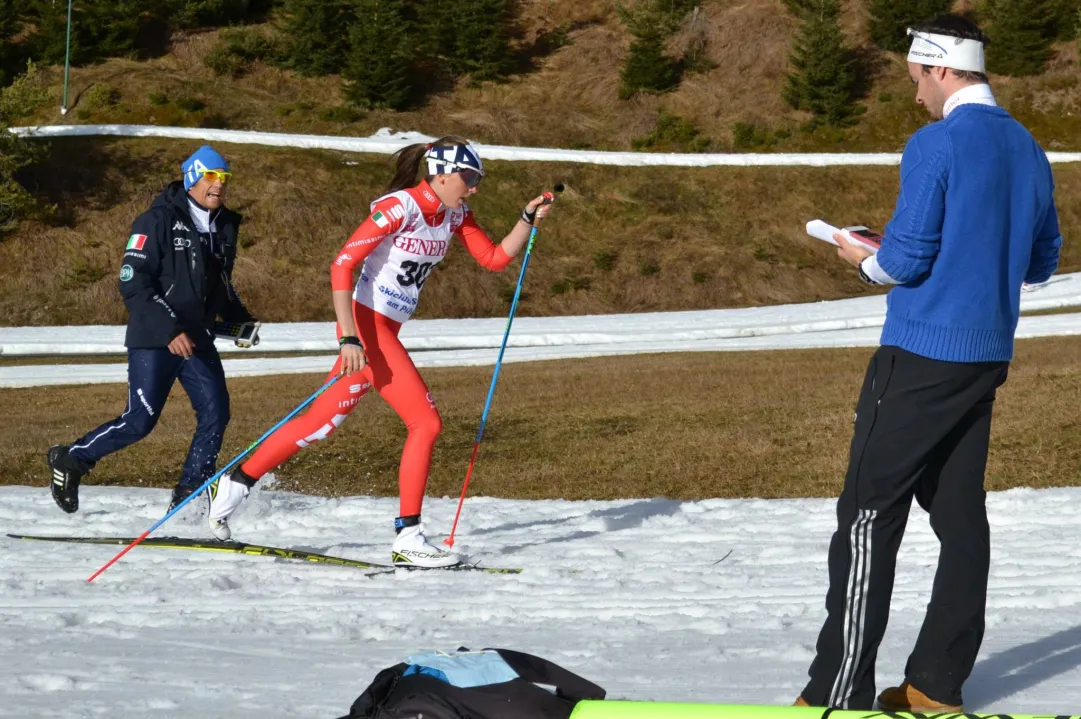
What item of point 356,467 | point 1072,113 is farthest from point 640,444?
point 1072,113

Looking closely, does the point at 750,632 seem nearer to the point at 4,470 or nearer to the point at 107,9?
the point at 4,470

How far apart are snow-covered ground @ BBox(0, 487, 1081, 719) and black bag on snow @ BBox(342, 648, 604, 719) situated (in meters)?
0.68

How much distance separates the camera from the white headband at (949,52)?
430 centimetres

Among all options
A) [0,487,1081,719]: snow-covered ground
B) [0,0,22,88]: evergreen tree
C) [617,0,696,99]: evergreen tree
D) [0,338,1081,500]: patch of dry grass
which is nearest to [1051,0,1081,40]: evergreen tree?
[617,0,696,99]: evergreen tree

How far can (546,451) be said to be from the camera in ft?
42.1

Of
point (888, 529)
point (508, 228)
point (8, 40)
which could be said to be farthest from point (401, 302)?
point (8, 40)

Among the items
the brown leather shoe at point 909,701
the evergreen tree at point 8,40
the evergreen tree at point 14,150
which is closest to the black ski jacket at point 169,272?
the brown leather shoe at point 909,701

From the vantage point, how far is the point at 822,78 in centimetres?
4644

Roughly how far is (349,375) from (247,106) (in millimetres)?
42155

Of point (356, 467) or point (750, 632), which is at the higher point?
point (750, 632)

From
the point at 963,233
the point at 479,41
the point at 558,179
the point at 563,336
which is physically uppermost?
the point at 963,233

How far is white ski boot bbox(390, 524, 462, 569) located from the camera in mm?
7254

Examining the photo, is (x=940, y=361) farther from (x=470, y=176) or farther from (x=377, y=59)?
(x=377, y=59)

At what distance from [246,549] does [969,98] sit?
5.11 m
